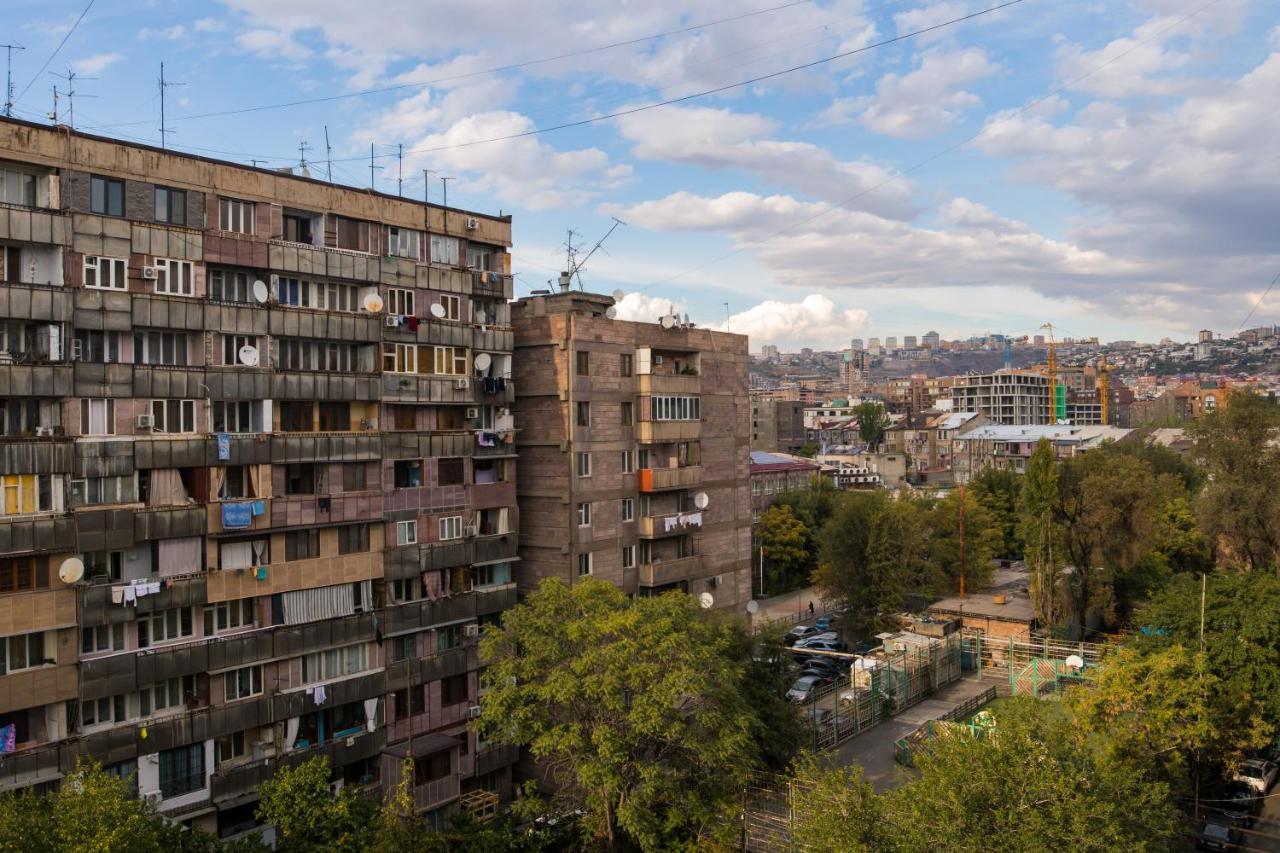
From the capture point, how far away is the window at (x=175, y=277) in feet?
81.3

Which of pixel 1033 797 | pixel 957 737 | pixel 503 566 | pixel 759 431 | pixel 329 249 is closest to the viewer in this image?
pixel 1033 797

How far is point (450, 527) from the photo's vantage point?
31375 mm

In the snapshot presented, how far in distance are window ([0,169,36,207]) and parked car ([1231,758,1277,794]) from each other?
4047 cm

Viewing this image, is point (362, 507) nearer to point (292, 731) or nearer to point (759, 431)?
point (292, 731)

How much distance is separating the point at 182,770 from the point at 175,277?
41.1ft

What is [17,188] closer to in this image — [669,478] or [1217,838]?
[669,478]

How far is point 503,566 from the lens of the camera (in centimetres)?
3316

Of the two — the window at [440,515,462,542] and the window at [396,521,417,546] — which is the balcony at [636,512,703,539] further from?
the window at [396,521,417,546]

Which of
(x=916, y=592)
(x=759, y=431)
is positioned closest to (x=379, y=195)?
(x=916, y=592)

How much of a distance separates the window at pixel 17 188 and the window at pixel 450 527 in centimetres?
1418

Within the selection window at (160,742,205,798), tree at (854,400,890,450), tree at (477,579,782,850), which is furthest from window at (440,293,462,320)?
tree at (854,400,890,450)

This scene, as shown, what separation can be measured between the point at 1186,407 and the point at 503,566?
19732 cm

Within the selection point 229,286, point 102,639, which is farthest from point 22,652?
point 229,286

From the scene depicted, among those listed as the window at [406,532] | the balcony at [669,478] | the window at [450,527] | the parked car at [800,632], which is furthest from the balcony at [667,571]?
the parked car at [800,632]
